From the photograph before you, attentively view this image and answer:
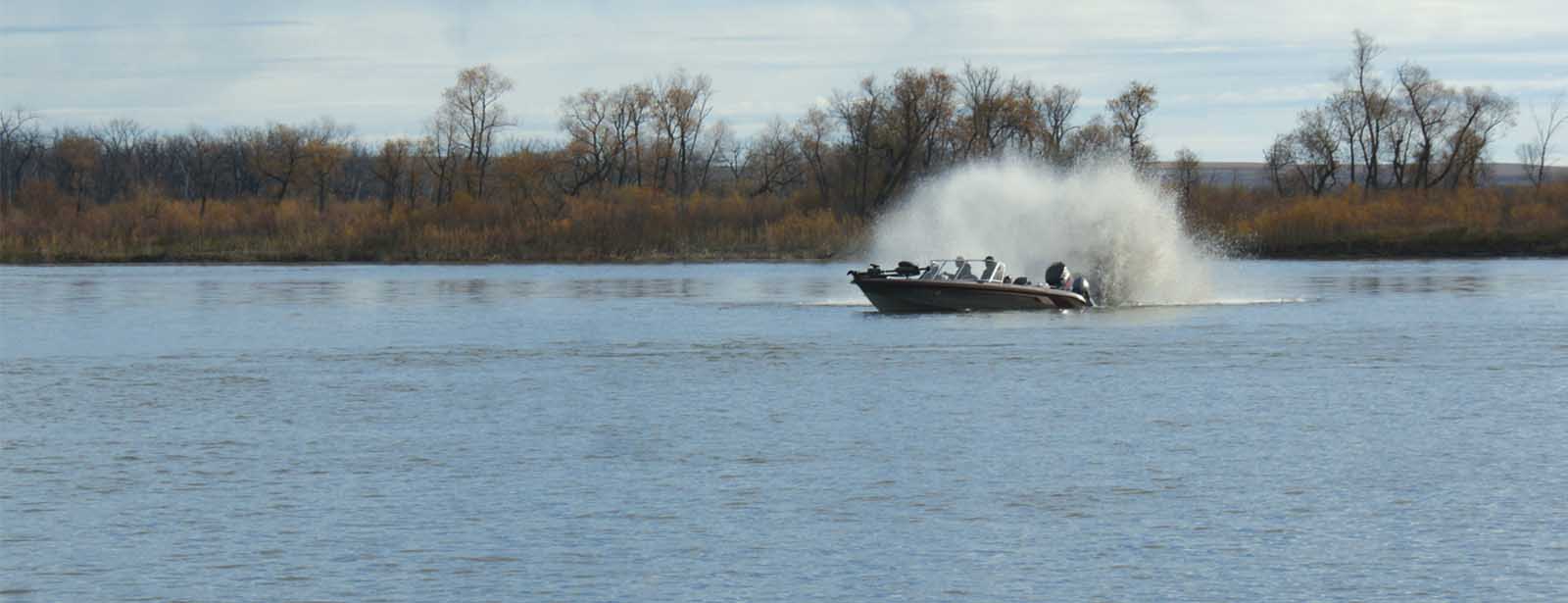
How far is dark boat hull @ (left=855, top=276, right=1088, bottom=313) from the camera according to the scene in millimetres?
53094

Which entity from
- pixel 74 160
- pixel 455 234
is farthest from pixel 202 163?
pixel 455 234

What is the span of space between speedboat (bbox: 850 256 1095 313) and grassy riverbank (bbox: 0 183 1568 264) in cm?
5150

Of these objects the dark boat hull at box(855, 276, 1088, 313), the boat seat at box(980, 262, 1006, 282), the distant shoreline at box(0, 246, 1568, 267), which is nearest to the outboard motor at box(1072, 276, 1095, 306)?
the dark boat hull at box(855, 276, 1088, 313)

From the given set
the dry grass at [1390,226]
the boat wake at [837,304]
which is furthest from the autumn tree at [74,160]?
the boat wake at [837,304]

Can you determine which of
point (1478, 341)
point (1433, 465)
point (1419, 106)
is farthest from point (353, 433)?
point (1419, 106)

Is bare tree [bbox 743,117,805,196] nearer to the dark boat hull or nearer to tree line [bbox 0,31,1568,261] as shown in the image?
tree line [bbox 0,31,1568,261]

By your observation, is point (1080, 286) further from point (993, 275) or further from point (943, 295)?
point (943, 295)

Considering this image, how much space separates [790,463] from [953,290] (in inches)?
1189

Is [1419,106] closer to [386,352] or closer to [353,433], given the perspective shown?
[386,352]

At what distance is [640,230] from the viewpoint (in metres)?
111

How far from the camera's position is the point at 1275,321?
51.6 metres

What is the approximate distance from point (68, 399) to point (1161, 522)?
1996cm

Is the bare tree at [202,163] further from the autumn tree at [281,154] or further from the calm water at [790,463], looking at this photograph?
the calm water at [790,463]

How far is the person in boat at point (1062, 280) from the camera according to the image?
5609cm
